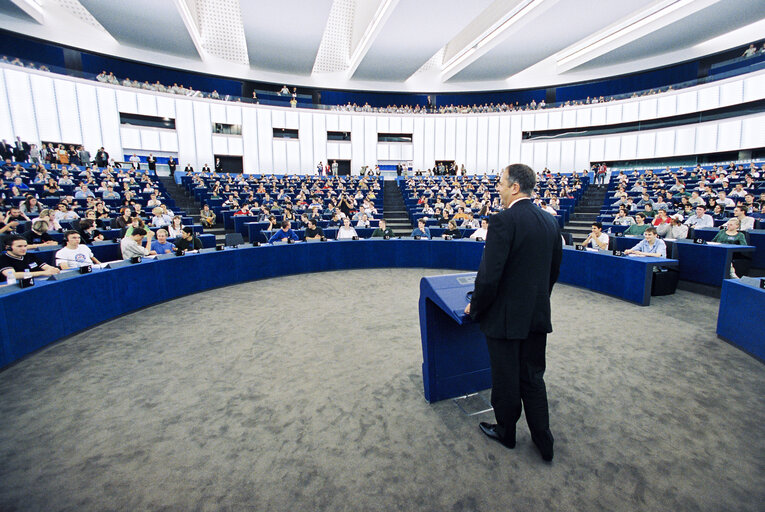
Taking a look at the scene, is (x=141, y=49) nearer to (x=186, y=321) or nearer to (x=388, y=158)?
(x=388, y=158)

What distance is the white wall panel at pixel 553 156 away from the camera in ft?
81.5

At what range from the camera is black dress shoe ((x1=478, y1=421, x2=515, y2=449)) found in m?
2.24

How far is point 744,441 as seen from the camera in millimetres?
2273

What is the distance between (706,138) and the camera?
19297 mm

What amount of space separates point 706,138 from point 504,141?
11.3 m

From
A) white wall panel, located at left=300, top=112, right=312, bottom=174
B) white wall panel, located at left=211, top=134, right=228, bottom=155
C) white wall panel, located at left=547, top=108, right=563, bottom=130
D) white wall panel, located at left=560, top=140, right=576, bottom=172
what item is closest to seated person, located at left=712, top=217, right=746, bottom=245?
white wall panel, located at left=560, top=140, right=576, bottom=172

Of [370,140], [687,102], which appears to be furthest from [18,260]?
[687,102]

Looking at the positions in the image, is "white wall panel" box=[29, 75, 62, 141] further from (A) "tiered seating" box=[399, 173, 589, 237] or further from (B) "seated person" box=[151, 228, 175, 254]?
(A) "tiered seating" box=[399, 173, 589, 237]

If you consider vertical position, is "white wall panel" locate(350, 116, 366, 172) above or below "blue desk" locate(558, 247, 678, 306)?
above

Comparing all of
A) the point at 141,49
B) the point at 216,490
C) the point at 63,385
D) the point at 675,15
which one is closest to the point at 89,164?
the point at 141,49

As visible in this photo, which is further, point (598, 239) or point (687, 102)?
point (687, 102)

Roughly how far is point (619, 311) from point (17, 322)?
713 cm

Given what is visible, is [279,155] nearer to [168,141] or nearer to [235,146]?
[235,146]

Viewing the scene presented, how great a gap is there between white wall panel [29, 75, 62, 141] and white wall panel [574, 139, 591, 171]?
30.3 m
